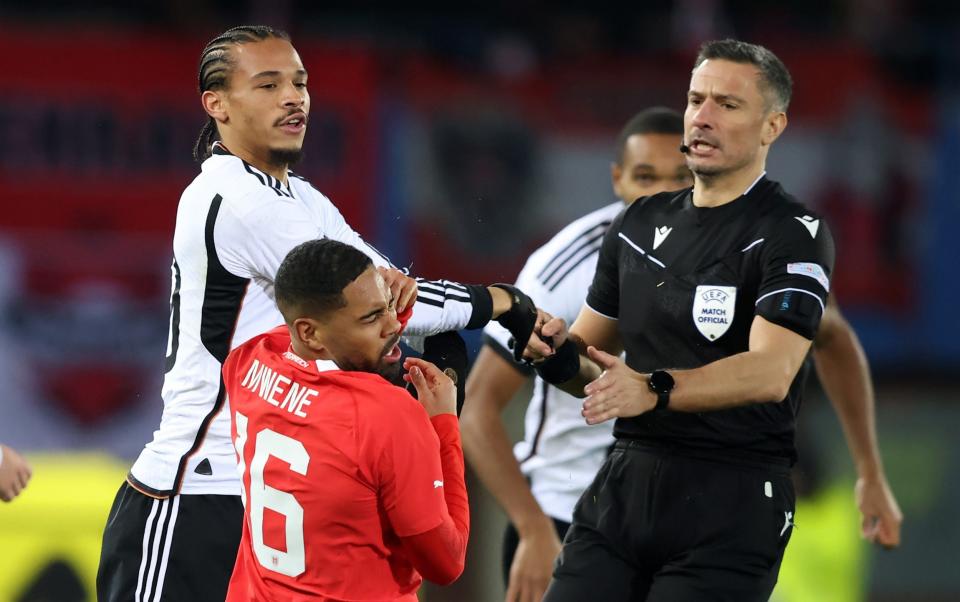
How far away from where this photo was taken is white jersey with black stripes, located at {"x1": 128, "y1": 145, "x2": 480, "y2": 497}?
3752mm

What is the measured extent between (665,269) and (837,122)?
695 centimetres

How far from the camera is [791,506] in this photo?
396 centimetres

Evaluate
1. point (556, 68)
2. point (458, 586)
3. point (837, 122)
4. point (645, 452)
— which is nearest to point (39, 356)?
point (458, 586)

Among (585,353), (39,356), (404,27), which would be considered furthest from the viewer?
(404,27)

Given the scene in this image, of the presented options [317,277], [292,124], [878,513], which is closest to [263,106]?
[292,124]

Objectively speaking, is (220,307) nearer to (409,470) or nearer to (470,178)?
(409,470)

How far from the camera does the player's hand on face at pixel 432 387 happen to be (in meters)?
3.46

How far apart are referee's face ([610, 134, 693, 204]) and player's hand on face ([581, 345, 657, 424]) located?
175 cm

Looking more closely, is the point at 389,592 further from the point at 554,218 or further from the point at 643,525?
the point at 554,218

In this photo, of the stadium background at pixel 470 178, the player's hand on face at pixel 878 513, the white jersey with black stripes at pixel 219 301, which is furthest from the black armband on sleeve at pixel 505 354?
the stadium background at pixel 470 178

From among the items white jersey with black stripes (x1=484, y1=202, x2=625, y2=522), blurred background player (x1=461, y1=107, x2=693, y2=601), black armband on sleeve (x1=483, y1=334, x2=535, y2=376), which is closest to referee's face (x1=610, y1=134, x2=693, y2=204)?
blurred background player (x1=461, y1=107, x2=693, y2=601)

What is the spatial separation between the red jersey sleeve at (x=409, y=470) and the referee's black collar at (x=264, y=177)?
2.72 feet

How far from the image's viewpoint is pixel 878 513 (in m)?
5.12

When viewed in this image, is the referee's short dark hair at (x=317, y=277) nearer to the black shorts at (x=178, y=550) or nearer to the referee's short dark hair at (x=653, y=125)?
the black shorts at (x=178, y=550)
